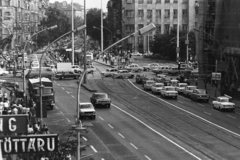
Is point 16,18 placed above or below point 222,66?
above

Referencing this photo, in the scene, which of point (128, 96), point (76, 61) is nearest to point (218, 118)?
point (128, 96)

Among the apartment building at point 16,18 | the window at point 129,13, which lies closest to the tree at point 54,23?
the apartment building at point 16,18

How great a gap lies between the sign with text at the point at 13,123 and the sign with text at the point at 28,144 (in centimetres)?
20

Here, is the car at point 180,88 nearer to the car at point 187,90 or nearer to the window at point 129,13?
the car at point 187,90

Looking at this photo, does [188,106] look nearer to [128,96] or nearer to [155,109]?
[155,109]

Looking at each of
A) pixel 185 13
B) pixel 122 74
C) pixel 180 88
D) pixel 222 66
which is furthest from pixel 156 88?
pixel 185 13

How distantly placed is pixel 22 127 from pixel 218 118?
107ft

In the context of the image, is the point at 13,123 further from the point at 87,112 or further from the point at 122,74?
the point at 122,74

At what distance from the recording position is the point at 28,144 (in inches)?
658

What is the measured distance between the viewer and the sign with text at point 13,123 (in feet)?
53.8

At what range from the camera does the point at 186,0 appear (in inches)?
5458

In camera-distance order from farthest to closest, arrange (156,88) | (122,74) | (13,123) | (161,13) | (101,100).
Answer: (161,13), (122,74), (156,88), (101,100), (13,123)

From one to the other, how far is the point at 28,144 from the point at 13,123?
731 mm

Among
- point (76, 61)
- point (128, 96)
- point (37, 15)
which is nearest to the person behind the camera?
point (128, 96)
